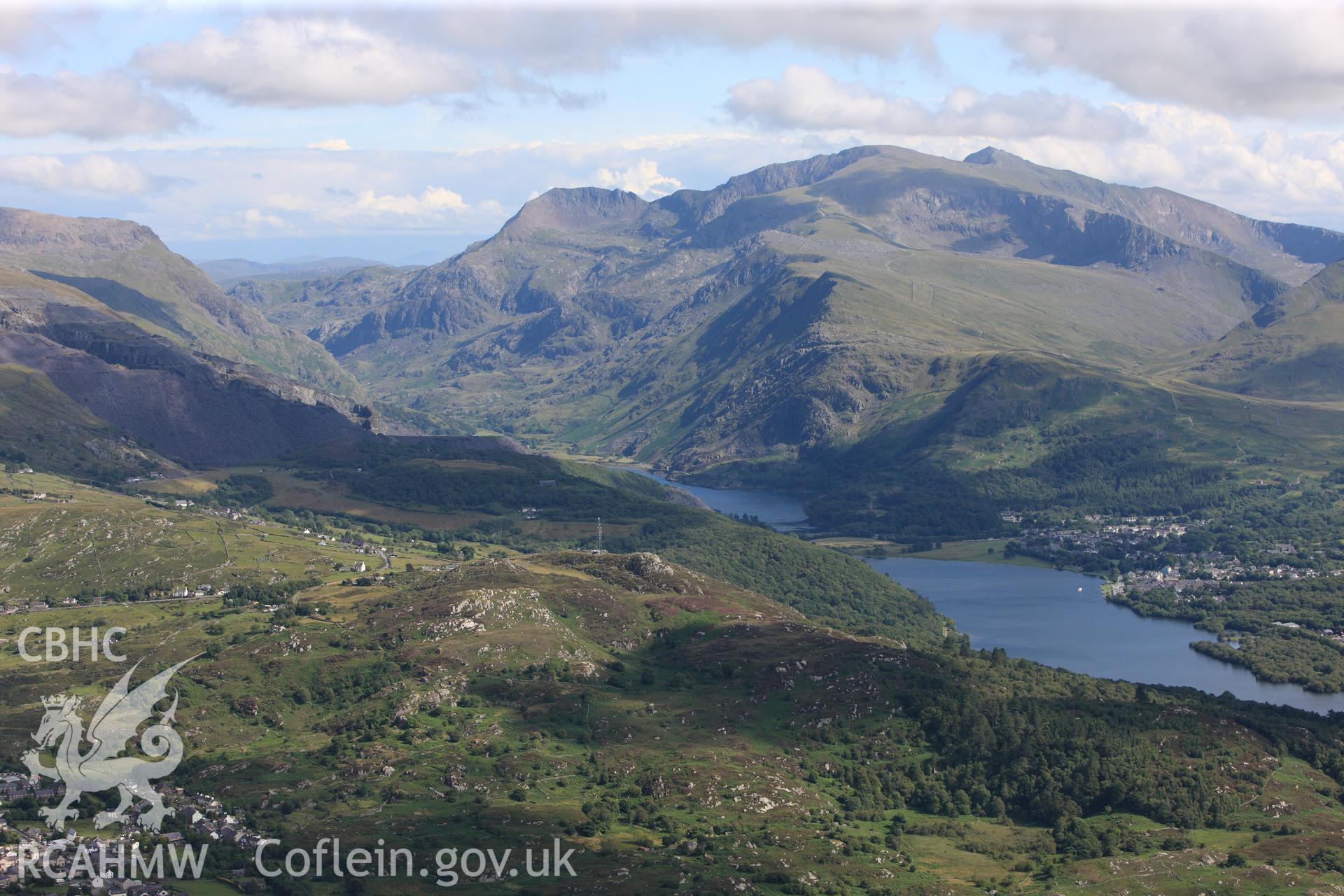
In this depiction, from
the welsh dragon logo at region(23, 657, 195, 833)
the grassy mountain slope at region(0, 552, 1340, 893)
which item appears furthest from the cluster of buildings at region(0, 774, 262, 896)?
the grassy mountain slope at region(0, 552, 1340, 893)

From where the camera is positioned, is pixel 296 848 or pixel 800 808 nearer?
pixel 296 848

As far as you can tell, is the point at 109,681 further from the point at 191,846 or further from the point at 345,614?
the point at 191,846

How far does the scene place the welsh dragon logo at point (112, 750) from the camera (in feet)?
405

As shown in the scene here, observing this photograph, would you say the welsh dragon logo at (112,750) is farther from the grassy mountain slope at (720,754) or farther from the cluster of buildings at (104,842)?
the grassy mountain slope at (720,754)

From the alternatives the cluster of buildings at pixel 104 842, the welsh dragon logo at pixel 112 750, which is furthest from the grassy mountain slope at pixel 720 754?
the cluster of buildings at pixel 104 842

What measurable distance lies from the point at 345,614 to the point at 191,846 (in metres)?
76.7

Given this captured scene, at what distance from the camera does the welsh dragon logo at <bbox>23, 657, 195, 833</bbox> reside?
405 feet

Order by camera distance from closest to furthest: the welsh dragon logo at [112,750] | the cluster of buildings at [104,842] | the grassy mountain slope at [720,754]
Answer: the cluster of buildings at [104,842] < the grassy mountain slope at [720,754] < the welsh dragon logo at [112,750]

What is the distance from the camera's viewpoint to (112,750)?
14162cm

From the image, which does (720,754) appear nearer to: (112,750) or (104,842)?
(104,842)

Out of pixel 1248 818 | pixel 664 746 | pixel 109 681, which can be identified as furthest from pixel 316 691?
pixel 1248 818

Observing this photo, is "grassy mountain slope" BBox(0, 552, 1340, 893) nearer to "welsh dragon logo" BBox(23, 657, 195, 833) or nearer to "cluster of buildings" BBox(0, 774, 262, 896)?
"welsh dragon logo" BBox(23, 657, 195, 833)

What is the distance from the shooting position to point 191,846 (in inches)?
4560

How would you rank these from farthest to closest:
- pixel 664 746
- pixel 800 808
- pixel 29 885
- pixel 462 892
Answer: pixel 664 746, pixel 800 808, pixel 462 892, pixel 29 885
